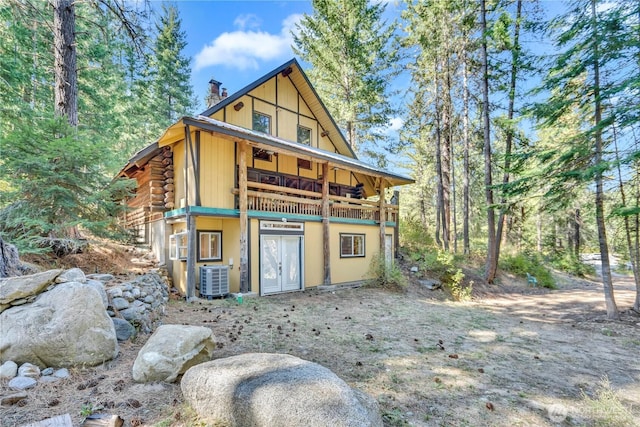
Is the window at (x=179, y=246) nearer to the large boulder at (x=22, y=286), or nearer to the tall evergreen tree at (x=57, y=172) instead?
the tall evergreen tree at (x=57, y=172)

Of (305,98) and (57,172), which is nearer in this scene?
(57,172)

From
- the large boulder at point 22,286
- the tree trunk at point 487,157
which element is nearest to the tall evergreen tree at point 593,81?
the tree trunk at point 487,157

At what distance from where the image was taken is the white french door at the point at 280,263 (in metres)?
10.4

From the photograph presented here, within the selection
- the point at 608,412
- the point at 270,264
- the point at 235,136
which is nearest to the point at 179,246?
the point at 270,264

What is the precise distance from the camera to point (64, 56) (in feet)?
27.9

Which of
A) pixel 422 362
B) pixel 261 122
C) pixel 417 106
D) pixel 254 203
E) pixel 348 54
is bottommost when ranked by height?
Answer: pixel 422 362

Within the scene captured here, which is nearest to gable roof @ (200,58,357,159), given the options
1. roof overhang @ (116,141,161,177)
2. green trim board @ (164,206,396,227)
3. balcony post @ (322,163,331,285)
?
roof overhang @ (116,141,161,177)

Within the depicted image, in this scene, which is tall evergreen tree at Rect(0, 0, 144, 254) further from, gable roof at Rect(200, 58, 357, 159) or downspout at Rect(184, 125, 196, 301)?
gable roof at Rect(200, 58, 357, 159)

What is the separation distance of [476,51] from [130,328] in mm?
19595

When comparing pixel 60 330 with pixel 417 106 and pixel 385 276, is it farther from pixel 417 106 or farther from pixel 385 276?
pixel 417 106

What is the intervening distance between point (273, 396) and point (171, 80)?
26.3m

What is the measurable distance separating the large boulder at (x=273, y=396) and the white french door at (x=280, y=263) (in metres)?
7.30

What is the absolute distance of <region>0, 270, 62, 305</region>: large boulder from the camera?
155 inches

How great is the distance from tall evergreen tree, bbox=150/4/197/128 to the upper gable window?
1372 centimetres
